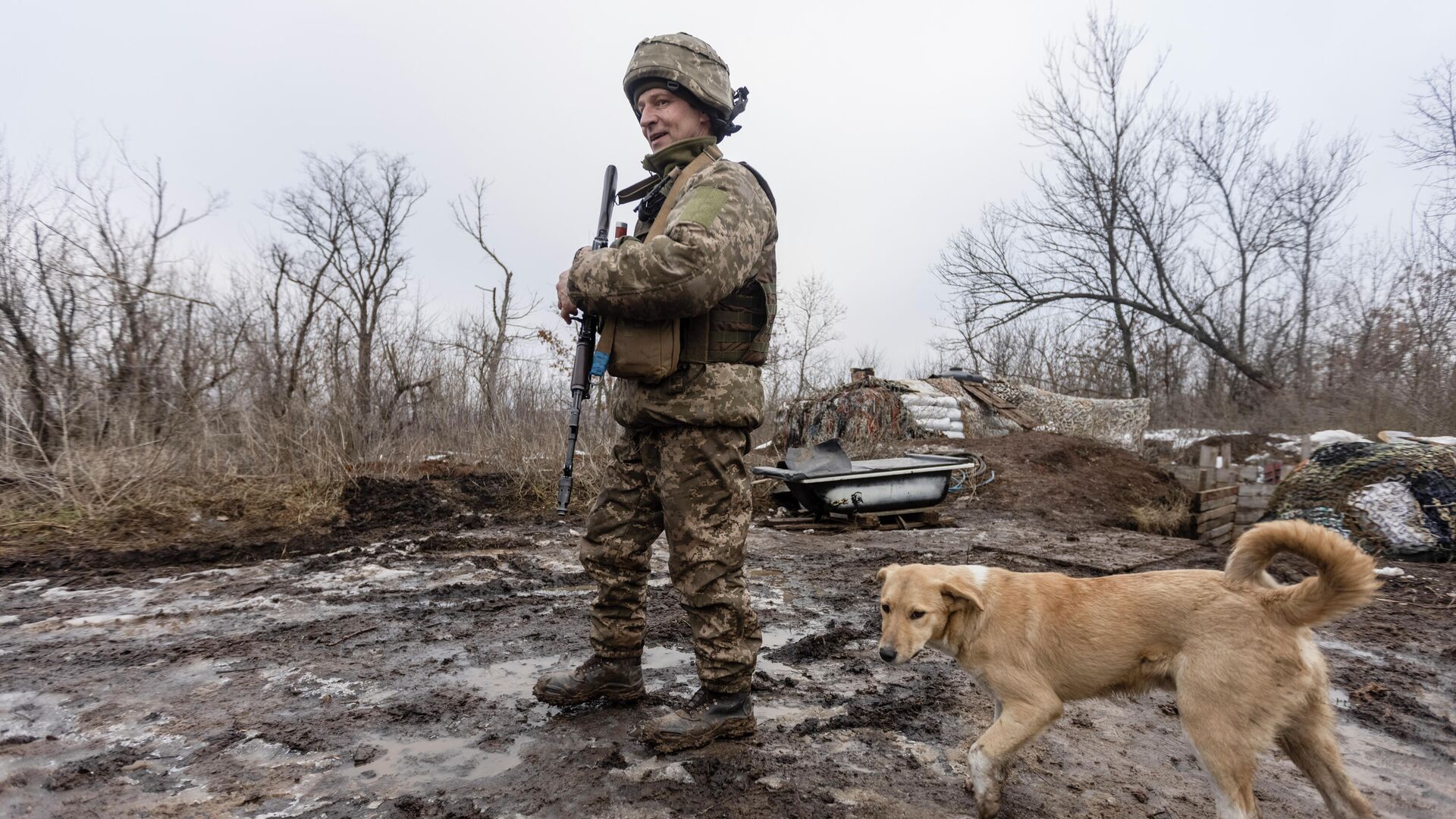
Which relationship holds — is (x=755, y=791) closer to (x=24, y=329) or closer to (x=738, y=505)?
(x=738, y=505)

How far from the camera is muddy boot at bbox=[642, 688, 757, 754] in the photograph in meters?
2.55

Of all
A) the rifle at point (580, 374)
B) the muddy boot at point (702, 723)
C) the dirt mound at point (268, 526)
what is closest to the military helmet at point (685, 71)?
the rifle at point (580, 374)

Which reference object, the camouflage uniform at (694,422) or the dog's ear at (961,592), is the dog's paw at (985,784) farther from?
the camouflage uniform at (694,422)

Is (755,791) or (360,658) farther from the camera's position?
(360,658)

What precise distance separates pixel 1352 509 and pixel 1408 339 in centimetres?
1495

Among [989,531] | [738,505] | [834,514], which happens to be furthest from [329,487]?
[989,531]

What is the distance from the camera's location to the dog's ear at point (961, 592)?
244 cm

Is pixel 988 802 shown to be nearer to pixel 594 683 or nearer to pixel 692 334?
pixel 594 683

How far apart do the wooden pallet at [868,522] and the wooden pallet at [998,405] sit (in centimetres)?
795

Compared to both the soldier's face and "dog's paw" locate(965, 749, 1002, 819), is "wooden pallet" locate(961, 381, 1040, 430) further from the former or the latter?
"dog's paw" locate(965, 749, 1002, 819)

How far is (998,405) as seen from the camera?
16.2m

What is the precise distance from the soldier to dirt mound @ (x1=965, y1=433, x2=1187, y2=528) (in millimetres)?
7866

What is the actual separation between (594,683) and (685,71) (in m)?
2.59

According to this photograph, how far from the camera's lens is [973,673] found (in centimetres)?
250
